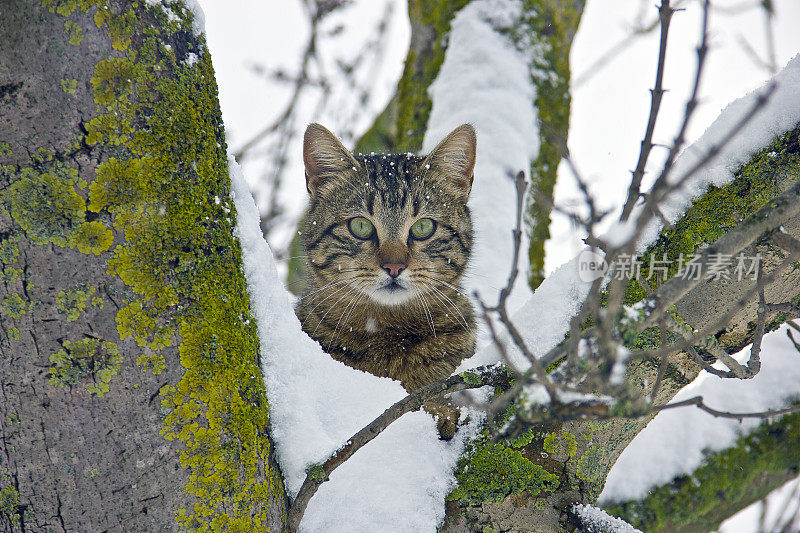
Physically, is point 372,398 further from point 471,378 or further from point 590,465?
point 590,465

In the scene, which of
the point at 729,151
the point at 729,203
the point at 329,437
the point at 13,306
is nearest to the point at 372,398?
the point at 329,437

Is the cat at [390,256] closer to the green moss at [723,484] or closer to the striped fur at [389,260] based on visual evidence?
the striped fur at [389,260]

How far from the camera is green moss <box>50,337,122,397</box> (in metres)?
1.07

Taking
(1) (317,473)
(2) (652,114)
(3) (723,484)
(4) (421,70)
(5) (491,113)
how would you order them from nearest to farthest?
1. (2) (652,114)
2. (1) (317,473)
3. (3) (723,484)
4. (5) (491,113)
5. (4) (421,70)

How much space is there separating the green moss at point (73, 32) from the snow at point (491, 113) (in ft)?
7.03

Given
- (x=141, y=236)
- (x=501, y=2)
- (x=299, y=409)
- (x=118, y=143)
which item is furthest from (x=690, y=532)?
(x=501, y=2)

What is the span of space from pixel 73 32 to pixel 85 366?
675 mm

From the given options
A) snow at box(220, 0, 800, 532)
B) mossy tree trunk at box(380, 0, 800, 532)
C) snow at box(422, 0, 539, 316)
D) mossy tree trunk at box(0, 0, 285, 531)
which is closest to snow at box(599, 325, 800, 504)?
snow at box(220, 0, 800, 532)

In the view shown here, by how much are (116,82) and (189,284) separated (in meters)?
0.45

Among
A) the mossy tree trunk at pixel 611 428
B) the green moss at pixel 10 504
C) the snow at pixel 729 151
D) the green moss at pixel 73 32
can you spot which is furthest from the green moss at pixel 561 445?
the green moss at pixel 73 32

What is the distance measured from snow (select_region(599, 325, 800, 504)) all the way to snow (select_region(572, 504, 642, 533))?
35.4 inches

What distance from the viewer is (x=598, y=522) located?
135 centimetres

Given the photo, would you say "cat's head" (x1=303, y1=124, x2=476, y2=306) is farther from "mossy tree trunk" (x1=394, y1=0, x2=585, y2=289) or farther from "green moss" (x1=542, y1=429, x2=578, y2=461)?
"green moss" (x1=542, y1=429, x2=578, y2=461)

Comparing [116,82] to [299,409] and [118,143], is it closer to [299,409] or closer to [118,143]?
[118,143]
